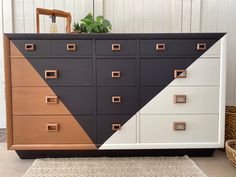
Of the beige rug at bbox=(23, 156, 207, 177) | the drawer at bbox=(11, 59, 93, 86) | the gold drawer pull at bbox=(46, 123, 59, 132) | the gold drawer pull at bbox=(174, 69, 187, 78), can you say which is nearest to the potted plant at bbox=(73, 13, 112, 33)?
the drawer at bbox=(11, 59, 93, 86)

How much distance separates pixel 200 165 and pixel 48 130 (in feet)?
4.03

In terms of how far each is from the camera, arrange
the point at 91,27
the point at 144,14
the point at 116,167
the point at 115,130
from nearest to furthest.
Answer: the point at 116,167 < the point at 115,130 < the point at 91,27 < the point at 144,14

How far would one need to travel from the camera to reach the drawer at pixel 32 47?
5.74 ft

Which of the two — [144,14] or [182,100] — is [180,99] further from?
[144,14]

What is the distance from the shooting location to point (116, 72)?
179cm

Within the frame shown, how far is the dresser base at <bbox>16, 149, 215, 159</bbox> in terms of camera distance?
1.89 metres

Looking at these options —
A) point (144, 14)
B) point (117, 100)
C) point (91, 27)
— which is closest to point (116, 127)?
point (117, 100)

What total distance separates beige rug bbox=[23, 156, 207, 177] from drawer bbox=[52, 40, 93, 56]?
2.82 ft

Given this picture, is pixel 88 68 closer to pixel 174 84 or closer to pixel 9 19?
pixel 174 84

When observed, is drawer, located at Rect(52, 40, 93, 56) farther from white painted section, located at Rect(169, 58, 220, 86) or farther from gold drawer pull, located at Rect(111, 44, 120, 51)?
white painted section, located at Rect(169, 58, 220, 86)

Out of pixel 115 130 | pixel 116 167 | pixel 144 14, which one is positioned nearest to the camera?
pixel 116 167

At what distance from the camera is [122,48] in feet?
5.84

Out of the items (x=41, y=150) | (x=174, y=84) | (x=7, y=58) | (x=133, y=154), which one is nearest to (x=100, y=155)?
(x=133, y=154)

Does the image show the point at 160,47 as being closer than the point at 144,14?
Yes
